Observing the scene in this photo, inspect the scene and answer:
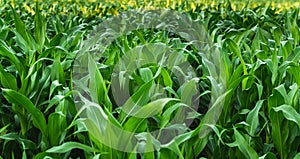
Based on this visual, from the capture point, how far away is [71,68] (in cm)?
236

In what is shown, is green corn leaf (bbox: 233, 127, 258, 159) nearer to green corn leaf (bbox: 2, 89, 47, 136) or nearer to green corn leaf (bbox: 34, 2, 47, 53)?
green corn leaf (bbox: 2, 89, 47, 136)

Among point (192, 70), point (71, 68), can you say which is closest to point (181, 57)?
point (192, 70)

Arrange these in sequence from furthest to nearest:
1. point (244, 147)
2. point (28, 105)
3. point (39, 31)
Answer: point (39, 31), point (28, 105), point (244, 147)

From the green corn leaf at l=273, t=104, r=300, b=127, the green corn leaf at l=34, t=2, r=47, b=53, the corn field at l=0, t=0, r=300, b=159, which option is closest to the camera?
the corn field at l=0, t=0, r=300, b=159

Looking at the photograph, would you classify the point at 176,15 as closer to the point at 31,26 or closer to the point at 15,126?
the point at 31,26

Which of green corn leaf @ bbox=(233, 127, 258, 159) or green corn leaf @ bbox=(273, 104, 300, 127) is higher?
green corn leaf @ bbox=(273, 104, 300, 127)

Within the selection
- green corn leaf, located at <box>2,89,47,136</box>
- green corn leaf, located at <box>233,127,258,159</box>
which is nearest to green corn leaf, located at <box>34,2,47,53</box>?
green corn leaf, located at <box>2,89,47,136</box>

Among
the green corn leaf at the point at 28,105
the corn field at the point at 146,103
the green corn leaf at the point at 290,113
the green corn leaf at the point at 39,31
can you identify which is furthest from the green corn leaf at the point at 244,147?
the green corn leaf at the point at 39,31

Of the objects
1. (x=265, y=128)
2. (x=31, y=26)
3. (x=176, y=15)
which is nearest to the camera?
(x=265, y=128)

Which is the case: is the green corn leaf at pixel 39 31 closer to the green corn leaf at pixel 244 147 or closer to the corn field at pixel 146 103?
the corn field at pixel 146 103

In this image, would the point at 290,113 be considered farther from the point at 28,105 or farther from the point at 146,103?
the point at 28,105

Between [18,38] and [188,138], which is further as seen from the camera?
[18,38]

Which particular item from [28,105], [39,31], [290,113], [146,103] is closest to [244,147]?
[290,113]

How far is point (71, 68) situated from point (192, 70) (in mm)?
545
